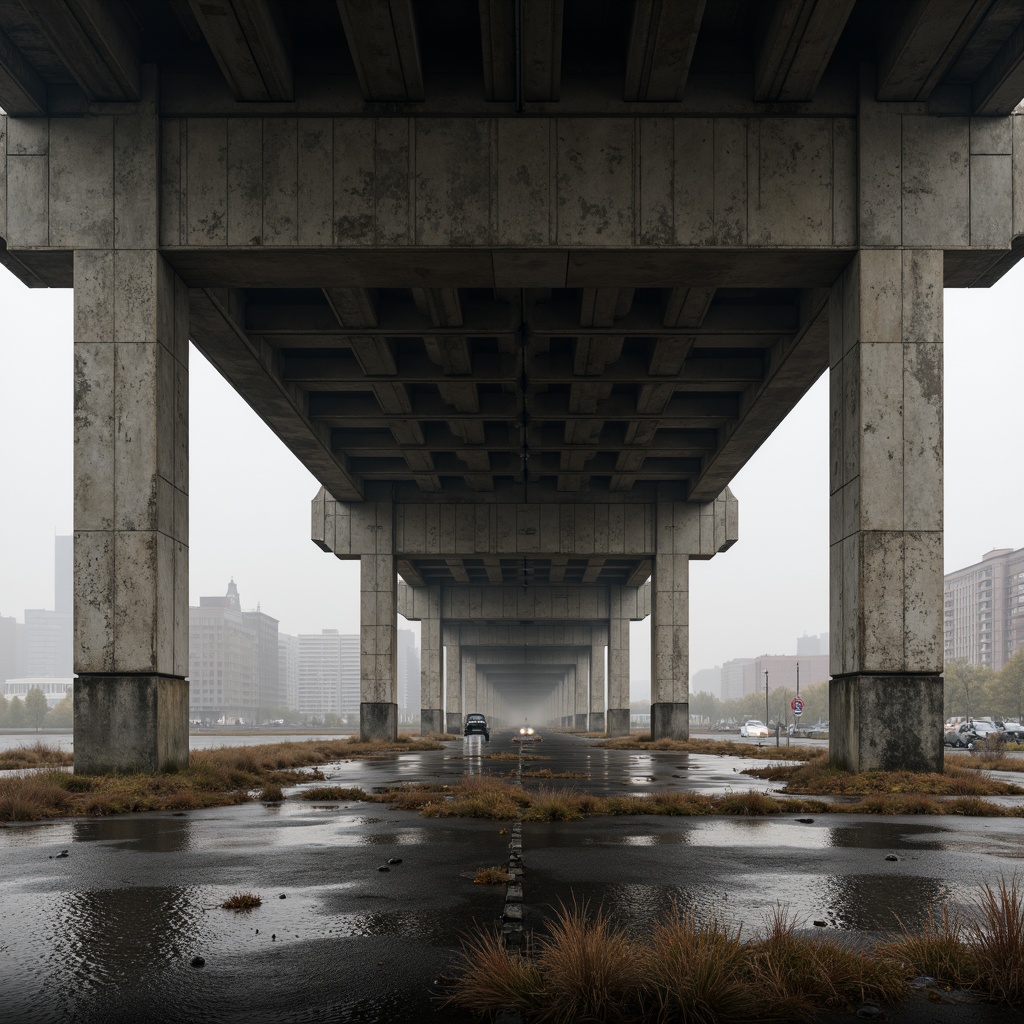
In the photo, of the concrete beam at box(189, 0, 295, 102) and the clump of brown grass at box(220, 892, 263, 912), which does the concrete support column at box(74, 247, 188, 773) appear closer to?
the concrete beam at box(189, 0, 295, 102)

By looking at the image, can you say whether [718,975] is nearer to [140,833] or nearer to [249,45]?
[140,833]

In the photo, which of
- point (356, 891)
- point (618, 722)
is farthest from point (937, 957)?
point (618, 722)

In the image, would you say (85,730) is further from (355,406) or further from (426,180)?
(355,406)

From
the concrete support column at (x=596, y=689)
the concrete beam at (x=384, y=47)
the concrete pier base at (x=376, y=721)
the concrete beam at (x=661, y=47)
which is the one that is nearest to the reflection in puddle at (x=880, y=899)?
the concrete beam at (x=661, y=47)

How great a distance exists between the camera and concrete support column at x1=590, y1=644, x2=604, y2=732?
85562mm

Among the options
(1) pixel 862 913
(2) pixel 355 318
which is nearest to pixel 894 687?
(1) pixel 862 913

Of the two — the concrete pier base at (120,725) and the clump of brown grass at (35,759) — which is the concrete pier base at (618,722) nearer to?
the clump of brown grass at (35,759)

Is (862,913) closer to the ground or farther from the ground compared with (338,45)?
closer to the ground

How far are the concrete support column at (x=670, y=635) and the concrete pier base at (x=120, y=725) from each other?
1116 inches

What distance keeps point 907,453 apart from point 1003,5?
7.27 meters

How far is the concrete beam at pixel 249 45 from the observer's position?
52.7ft

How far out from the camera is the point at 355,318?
25.3 m

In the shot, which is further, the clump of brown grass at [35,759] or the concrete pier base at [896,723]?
the clump of brown grass at [35,759]

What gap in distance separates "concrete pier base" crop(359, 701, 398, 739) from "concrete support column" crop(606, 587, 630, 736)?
2542 cm
